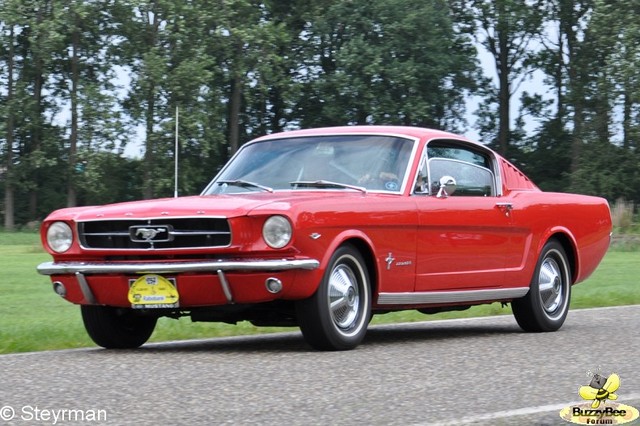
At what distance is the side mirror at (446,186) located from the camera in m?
9.56

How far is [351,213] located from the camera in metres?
8.57

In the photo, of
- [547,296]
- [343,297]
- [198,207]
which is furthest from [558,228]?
[198,207]

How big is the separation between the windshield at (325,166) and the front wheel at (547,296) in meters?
1.74

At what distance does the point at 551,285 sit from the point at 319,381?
444cm

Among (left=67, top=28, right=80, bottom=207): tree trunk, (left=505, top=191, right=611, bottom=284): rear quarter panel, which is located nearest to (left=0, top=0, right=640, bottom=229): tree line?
(left=67, top=28, right=80, bottom=207): tree trunk

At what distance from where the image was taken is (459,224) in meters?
9.73

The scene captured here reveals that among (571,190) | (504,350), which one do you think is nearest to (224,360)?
(504,350)

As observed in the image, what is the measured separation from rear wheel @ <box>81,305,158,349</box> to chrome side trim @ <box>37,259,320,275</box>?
1.60 feet

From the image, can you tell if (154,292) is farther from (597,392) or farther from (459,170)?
(597,392)

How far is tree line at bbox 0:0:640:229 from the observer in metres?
53.7

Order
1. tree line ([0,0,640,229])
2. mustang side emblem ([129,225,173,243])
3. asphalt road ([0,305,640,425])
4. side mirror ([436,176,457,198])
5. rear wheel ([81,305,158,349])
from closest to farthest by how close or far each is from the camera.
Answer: asphalt road ([0,305,640,425]) → mustang side emblem ([129,225,173,243]) → rear wheel ([81,305,158,349]) → side mirror ([436,176,457,198]) → tree line ([0,0,640,229])

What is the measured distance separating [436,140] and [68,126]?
155ft

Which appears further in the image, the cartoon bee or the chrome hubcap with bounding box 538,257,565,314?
the chrome hubcap with bounding box 538,257,565,314

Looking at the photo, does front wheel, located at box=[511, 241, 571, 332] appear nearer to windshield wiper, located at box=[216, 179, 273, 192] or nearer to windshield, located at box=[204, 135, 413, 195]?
windshield, located at box=[204, 135, 413, 195]
